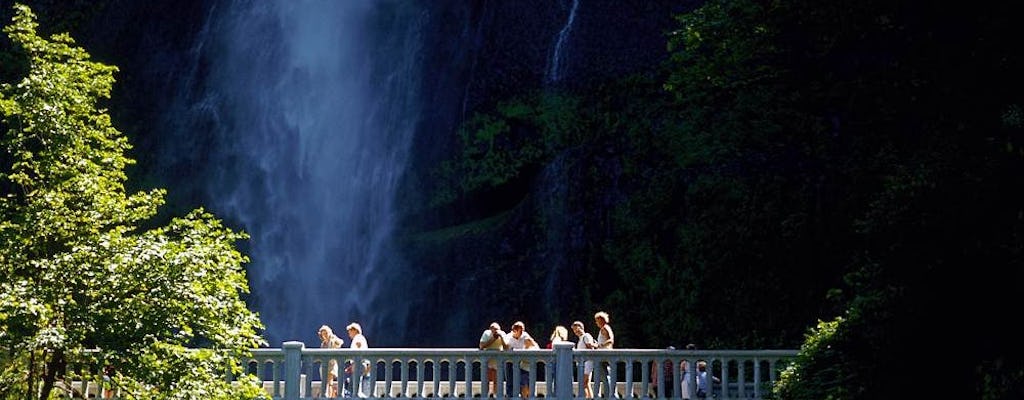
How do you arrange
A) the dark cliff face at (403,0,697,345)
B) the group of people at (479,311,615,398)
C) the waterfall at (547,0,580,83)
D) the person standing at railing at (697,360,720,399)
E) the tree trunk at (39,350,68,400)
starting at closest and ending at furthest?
the tree trunk at (39,350,68,400)
the group of people at (479,311,615,398)
the person standing at railing at (697,360,720,399)
the dark cliff face at (403,0,697,345)
the waterfall at (547,0,580,83)

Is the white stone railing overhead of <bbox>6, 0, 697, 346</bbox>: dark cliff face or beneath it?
beneath

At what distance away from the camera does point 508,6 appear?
3475 centimetres

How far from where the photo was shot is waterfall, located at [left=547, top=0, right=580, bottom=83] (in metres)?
33.9

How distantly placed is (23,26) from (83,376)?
13.5ft

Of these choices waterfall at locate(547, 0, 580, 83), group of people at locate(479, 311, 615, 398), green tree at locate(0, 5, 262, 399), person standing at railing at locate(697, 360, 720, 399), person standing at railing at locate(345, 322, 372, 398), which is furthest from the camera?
waterfall at locate(547, 0, 580, 83)

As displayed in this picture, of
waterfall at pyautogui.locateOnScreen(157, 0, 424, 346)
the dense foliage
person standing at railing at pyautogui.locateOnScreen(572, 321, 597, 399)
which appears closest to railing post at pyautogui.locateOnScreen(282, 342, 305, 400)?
person standing at railing at pyautogui.locateOnScreen(572, 321, 597, 399)

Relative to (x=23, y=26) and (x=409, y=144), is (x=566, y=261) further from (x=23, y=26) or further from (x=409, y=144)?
(x=23, y=26)

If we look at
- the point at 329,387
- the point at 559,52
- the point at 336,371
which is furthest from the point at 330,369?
the point at 559,52

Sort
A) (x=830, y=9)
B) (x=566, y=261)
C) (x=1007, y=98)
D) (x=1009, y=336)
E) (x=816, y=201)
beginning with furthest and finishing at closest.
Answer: (x=566, y=261)
(x=816, y=201)
(x=830, y=9)
(x=1007, y=98)
(x=1009, y=336)

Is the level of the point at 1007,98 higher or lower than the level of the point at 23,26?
lower

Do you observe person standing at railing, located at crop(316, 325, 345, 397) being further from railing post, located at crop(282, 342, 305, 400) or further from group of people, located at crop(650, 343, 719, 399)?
group of people, located at crop(650, 343, 719, 399)

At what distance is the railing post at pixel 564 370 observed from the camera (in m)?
18.9

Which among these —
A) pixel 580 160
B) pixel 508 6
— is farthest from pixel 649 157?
pixel 508 6

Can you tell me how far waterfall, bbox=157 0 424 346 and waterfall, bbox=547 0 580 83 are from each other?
3600 mm
